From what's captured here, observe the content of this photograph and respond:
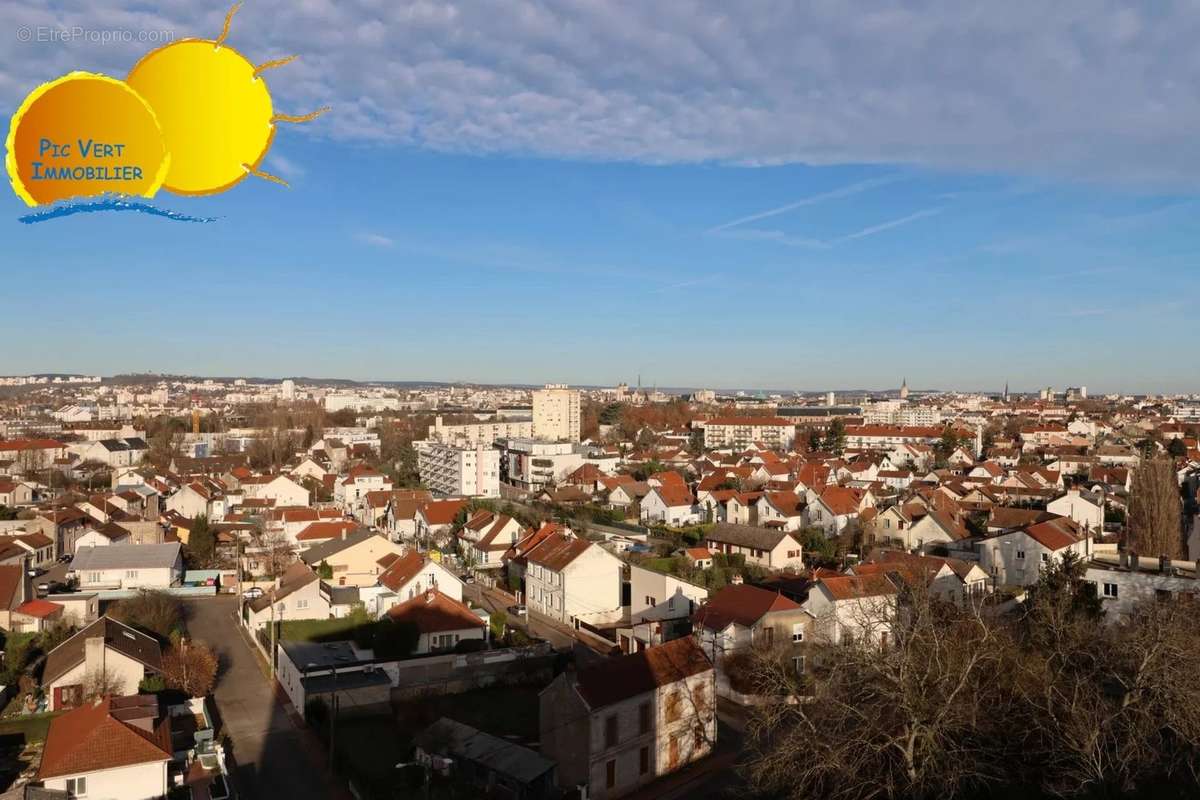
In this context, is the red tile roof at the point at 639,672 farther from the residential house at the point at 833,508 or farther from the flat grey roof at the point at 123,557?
the residential house at the point at 833,508

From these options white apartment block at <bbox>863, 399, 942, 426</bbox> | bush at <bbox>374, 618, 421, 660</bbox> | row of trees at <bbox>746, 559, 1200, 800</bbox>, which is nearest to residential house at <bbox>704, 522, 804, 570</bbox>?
bush at <bbox>374, 618, 421, 660</bbox>

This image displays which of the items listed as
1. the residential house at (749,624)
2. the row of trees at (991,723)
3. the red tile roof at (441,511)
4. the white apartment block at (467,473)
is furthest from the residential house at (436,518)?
the row of trees at (991,723)

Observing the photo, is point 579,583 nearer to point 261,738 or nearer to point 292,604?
point 292,604

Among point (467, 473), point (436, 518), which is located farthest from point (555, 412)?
point (436, 518)

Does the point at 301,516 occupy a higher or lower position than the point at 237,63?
lower

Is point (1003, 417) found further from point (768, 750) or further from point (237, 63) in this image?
point (237, 63)

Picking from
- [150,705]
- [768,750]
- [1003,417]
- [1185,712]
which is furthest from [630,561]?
[1003,417]
